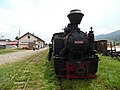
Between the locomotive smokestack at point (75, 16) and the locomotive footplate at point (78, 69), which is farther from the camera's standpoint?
the locomotive smokestack at point (75, 16)

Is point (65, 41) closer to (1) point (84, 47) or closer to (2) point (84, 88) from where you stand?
(1) point (84, 47)

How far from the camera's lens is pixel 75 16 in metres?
9.62

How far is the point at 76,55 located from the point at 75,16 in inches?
76.9

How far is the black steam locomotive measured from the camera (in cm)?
907

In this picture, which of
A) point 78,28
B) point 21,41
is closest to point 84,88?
point 78,28

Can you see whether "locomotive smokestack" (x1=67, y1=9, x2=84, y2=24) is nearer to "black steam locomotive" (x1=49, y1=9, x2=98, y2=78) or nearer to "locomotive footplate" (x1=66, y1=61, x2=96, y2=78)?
"black steam locomotive" (x1=49, y1=9, x2=98, y2=78)

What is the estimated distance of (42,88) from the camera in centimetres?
777

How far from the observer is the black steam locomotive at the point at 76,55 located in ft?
29.8

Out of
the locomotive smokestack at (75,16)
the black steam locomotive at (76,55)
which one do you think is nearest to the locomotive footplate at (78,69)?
the black steam locomotive at (76,55)

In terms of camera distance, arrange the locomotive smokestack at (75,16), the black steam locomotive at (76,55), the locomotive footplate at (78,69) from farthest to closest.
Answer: the locomotive smokestack at (75,16)
the black steam locomotive at (76,55)
the locomotive footplate at (78,69)

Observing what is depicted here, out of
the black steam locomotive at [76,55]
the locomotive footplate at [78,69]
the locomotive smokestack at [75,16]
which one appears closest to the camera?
the locomotive footplate at [78,69]

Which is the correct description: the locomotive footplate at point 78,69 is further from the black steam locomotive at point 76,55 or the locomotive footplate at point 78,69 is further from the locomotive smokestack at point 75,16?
the locomotive smokestack at point 75,16

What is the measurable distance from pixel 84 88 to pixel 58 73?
2186 millimetres

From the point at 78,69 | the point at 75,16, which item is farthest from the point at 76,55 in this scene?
the point at 75,16
